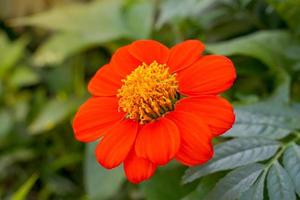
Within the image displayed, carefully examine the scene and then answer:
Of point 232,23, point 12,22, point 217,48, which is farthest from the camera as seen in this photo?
point 12,22

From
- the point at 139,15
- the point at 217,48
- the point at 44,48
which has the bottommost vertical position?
the point at 44,48

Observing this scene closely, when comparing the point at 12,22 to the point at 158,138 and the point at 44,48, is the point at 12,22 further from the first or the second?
the point at 158,138

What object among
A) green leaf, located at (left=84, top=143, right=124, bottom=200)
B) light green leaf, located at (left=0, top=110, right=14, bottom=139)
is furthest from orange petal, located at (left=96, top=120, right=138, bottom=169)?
light green leaf, located at (left=0, top=110, right=14, bottom=139)

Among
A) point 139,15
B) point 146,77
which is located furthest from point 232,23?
point 146,77

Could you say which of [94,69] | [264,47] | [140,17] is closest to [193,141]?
[264,47]

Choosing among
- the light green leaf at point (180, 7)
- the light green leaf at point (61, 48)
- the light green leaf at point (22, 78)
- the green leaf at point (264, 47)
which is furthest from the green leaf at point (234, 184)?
the light green leaf at point (22, 78)

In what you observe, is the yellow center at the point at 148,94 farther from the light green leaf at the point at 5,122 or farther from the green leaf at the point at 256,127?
the light green leaf at the point at 5,122

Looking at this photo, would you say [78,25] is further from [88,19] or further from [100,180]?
[100,180]
